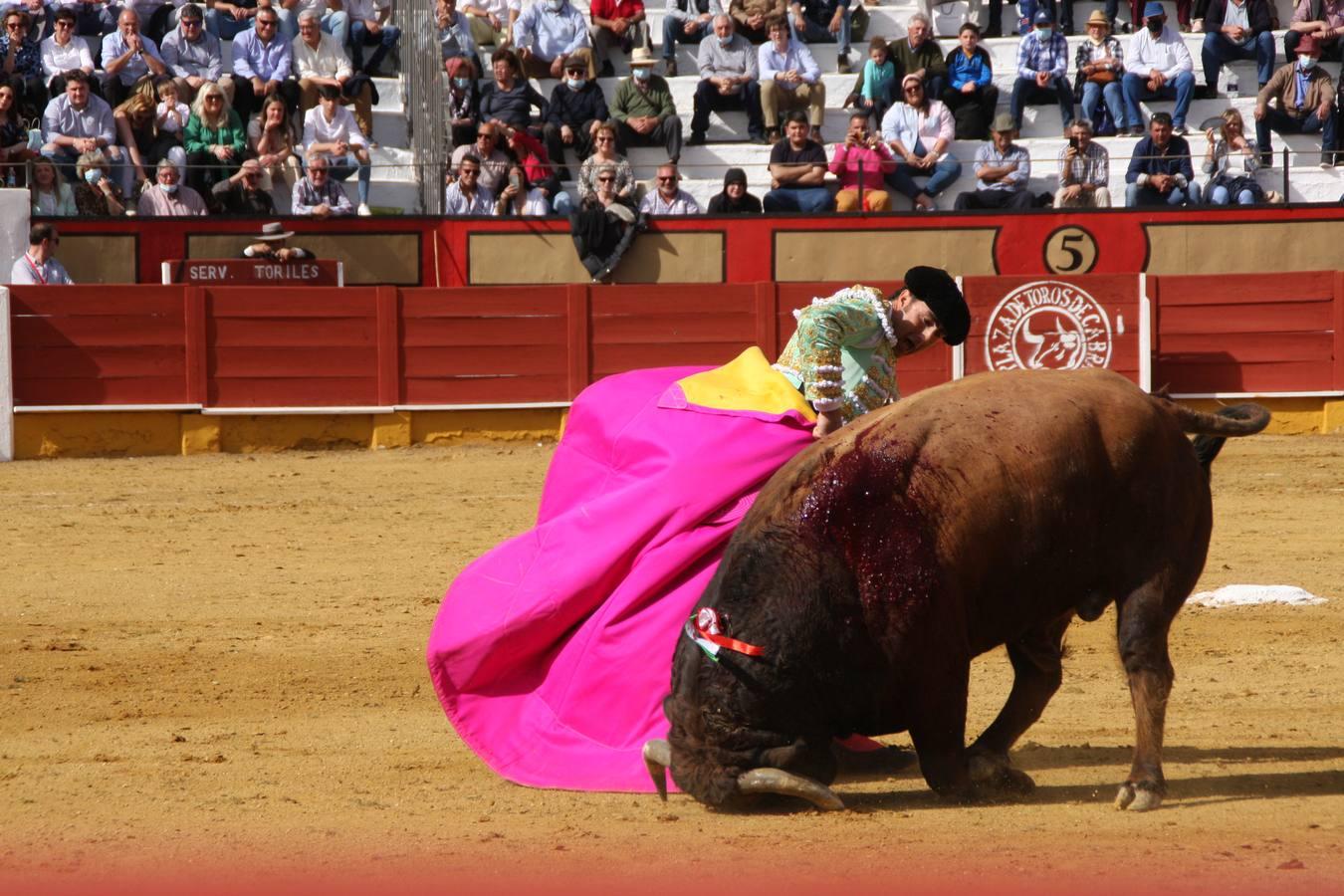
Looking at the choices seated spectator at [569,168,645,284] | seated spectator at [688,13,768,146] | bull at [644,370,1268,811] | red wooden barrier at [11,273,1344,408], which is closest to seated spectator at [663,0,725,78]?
seated spectator at [688,13,768,146]

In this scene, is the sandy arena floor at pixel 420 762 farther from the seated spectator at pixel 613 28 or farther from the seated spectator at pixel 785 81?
the seated spectator at pixel 613 28

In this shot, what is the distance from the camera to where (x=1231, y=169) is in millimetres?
12656

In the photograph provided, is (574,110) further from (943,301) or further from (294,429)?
(943,301)

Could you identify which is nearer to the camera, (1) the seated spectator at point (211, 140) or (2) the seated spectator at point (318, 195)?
(1) the seated spectator at point (211, 140)

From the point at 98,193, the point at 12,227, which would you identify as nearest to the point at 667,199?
the point at 98,193

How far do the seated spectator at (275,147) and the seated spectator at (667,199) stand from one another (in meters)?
2.53

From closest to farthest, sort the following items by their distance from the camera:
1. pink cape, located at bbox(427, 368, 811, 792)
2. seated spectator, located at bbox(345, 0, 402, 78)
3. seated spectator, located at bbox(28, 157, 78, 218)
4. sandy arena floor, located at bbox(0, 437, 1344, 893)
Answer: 1. sandy arena floor, located at bbox(0, 437, 1344, 893)
2. pink cape, located at bbox(427, 368, 811, 792)
3. seated spectator, located at bbox(28, 157, 78, 218)
4. seated spectator, located at bbox(345, 0, 402, 78)

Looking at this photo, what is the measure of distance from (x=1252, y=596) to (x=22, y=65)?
371 inches

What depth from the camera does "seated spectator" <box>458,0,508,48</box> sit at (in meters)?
13.9

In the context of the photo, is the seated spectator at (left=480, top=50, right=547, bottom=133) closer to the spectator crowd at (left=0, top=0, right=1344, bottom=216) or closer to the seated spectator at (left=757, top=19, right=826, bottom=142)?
the spectator crowd at (left=0, top=0, right=1344, bottom=216)

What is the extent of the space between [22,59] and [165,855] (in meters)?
10.1

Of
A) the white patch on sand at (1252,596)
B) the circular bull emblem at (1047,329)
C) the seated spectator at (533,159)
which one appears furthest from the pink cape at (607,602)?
the seated spectator at (533,159)

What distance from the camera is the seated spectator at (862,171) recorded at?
1266 cm

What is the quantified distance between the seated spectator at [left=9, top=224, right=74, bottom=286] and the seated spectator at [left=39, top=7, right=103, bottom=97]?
→ 4.28 ft
